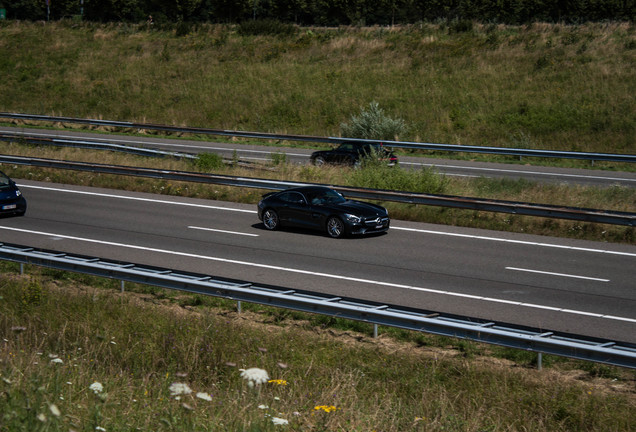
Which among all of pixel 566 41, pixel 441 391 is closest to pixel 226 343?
pixel 441 391

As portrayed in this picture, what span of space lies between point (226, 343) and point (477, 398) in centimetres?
337

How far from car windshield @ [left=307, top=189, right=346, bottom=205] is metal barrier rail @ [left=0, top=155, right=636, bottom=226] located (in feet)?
7.44

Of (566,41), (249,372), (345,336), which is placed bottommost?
(345,336)

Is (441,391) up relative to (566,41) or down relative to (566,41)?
down

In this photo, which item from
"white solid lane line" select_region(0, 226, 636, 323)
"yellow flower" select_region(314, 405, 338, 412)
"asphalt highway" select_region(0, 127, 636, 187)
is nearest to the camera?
"yellow flower" select_region(314, 405, 338, 412)

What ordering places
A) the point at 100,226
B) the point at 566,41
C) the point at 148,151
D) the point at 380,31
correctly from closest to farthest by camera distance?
the point at 100,226 → the point at 148,151 → the point at 566,41 → the point at 380,31

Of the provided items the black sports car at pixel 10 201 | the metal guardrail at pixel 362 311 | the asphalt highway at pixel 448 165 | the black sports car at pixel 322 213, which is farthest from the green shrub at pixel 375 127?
the metal guardrail at pixel 362 311

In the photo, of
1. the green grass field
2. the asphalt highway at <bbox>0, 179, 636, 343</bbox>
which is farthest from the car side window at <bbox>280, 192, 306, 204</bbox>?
the green grass field

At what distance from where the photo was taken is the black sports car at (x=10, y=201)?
2022cm

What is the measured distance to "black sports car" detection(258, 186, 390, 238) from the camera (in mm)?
17781

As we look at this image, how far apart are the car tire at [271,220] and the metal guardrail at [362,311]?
6792mm

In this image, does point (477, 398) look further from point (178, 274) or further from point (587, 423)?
point (178, 274)

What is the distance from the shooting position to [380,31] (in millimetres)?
56062

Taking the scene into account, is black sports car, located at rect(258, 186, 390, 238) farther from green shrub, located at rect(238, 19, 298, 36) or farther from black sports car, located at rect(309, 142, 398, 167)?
green shrub, located at rect(238, 19, 298, 36)
